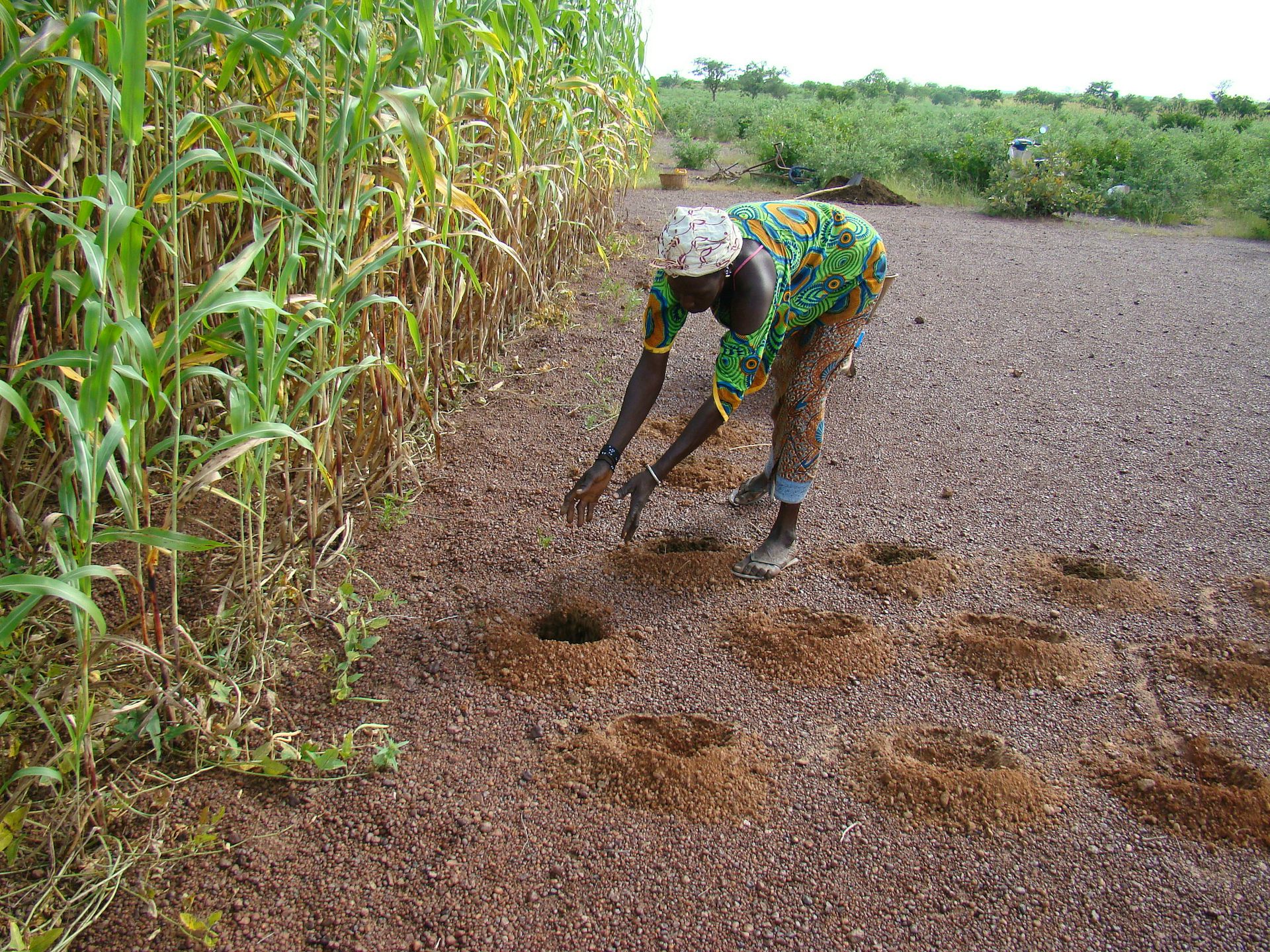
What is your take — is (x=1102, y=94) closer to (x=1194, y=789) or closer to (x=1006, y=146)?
(x=1006, y=146)

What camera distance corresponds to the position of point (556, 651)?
7.40ft

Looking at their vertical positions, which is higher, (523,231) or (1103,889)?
(523,231)

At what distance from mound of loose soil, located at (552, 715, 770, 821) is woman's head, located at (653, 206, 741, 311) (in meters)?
1.06

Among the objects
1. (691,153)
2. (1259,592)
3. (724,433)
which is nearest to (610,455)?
(724,433)

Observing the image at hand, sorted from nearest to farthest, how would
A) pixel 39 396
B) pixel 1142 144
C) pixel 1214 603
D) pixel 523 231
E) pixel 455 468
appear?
pixel 39 396 → pixel 1214 603 → pixel 455 468 → pixel 523 231 → pixel 1142 144

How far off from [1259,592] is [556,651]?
2233 mm

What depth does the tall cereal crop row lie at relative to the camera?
1.43m

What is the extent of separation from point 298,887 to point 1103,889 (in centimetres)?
159

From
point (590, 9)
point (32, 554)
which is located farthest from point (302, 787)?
point (590, 9)

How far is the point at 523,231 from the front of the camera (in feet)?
13.2

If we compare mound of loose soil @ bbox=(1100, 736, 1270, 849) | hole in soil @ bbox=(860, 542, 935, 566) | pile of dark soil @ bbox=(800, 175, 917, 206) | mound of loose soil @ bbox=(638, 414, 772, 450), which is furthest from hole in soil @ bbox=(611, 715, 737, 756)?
pile of dark soil @ bbox=(800, 175, 917, 206)

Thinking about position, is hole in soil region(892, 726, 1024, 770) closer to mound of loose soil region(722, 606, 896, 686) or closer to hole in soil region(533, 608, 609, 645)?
mound of loose soil region(722, 606, 896, 686)

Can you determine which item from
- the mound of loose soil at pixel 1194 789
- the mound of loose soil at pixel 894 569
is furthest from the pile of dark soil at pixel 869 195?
the mound of loose soil at pixel 1194 789

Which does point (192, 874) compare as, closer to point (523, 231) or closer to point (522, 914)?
point (522, 914)
